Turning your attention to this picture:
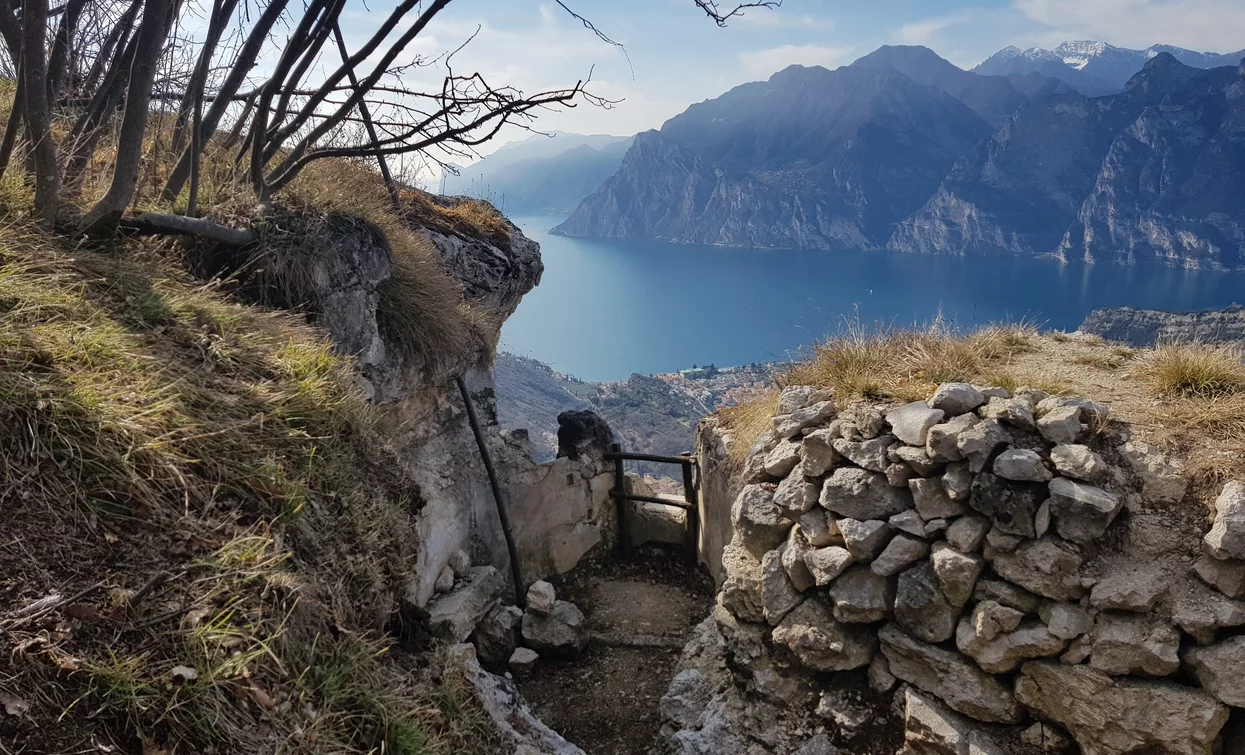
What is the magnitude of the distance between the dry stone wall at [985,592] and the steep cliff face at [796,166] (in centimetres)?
9198

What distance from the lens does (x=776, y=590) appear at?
486 centimetres

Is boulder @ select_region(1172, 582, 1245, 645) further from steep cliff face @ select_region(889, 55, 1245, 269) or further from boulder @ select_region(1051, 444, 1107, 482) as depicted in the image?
steep cliff face @ select_region(889, 55, 1245, 269)

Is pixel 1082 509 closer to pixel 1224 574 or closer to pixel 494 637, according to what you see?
pixel 1224 574

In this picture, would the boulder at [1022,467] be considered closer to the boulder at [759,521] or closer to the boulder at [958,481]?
the boulder at [958,481]

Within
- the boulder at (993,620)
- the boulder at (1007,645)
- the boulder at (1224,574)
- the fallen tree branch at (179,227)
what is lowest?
the boulder at (1007,645)

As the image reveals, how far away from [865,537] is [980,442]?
912 mm

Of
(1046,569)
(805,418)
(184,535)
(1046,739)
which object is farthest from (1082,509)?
(184,535)

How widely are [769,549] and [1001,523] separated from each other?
5.24ft

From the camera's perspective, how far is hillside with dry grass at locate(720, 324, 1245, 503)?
4.15m

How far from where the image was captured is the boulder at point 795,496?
15.9 feet

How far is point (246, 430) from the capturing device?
9.12 ft

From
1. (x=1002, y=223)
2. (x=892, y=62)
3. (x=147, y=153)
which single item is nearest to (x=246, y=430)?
(x=147, y=153)

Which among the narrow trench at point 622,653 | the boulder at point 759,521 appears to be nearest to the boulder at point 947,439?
the boulder at point 759,521

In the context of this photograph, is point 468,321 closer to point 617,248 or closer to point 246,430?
point 246,430
